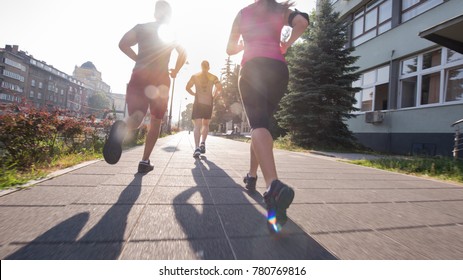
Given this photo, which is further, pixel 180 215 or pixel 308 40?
pixel 308 40

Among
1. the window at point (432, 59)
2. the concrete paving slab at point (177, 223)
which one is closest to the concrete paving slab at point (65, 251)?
the concrete paving slab at point (177, 223)

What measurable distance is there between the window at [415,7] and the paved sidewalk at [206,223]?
1153 centimetres

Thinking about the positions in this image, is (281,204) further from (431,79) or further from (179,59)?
(431,79)

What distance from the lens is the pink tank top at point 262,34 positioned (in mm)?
2045

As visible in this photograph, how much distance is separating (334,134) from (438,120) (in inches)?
147

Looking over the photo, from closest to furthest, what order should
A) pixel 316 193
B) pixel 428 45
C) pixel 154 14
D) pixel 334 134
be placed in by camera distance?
pixel 316 193 < pixel 154 14 < pixel 428 45 < pixel 334 134

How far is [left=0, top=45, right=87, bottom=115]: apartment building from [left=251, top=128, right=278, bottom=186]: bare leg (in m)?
59.6

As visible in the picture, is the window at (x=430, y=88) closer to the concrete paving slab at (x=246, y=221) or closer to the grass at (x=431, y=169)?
the grass at (x=431, y=169)

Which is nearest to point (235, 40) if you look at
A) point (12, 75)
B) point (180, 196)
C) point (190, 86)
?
point (180, 196)

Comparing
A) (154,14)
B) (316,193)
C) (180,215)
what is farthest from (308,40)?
(180,215)

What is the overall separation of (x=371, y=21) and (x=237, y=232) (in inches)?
646

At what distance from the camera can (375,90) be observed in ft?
42.6
